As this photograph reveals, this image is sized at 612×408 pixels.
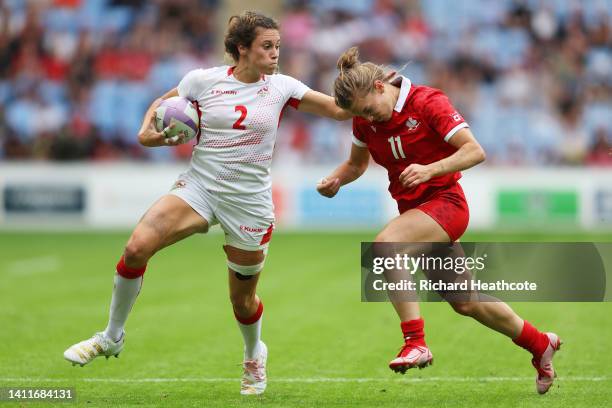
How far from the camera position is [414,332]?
6.34 metres

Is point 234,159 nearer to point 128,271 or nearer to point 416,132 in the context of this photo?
point 128,271

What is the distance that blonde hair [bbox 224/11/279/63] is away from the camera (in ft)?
22.3

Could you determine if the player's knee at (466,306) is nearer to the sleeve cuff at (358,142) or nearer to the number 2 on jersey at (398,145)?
the number 2 on jersey at (398,145)

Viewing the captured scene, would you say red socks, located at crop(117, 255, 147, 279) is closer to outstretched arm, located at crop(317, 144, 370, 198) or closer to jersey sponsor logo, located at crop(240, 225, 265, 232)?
jersey sponsor logo, located at crop(240, 225, 265, 232)

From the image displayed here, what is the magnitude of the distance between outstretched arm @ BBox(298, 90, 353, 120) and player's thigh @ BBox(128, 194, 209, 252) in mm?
1013

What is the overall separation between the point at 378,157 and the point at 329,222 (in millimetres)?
13586

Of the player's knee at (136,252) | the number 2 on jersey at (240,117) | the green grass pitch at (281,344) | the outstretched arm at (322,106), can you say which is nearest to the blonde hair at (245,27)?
the number 2 on jersey at (240,117)

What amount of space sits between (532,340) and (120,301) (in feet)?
8.57

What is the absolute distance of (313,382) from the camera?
292 inches

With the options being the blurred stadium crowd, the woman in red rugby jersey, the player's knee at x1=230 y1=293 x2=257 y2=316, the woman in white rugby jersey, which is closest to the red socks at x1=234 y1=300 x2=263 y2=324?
the player's knee at x1=230 y1=293 x2=257 y2=316

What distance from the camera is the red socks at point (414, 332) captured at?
20.7 ft

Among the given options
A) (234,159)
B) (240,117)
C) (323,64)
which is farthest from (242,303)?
(323,64)

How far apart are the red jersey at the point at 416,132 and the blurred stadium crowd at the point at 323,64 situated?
14.7 metres

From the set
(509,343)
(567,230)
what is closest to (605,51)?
(567,230)
